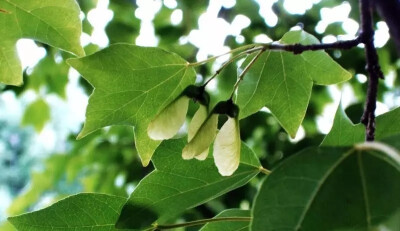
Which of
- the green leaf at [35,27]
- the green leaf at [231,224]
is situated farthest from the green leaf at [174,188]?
the green leaf at [35,27]

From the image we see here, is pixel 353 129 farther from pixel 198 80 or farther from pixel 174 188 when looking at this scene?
pixel 198 80

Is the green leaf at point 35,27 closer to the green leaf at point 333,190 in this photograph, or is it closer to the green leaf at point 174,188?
A: the green leaf at point 174,188

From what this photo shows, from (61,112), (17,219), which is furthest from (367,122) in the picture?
(61,112)

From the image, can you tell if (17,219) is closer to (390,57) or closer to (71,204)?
(71,204)

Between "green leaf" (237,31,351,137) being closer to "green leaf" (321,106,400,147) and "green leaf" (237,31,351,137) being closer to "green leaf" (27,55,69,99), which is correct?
"green leaf" (321,106,400,147)

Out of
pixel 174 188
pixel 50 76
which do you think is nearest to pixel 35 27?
pixel 174 188

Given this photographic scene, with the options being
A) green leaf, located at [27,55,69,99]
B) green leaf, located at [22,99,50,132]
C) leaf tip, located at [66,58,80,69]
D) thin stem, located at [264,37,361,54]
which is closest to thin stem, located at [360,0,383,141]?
thin stem, located at [264,37,361,54]

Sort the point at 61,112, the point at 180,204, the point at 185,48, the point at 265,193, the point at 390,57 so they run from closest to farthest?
1. the point at 265,193
2. the point at 180,204
3. the point at 390,57
4. the point at 185,48
5. the point at 61,112
